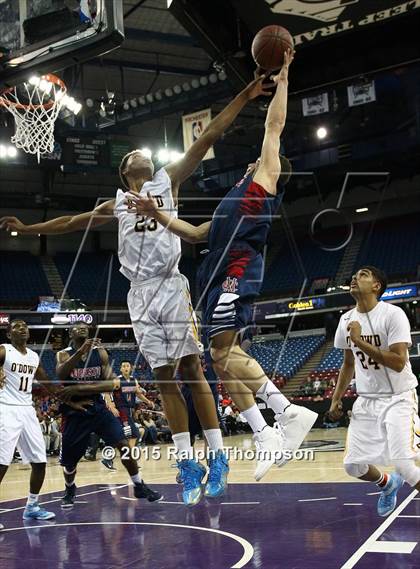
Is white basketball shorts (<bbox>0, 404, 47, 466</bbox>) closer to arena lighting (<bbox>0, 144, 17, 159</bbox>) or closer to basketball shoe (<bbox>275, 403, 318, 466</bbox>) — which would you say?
basketball shoe (<bbox>275, 403, 318, 466</bbox>)

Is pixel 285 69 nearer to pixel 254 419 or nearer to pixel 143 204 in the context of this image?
pixel 143 204

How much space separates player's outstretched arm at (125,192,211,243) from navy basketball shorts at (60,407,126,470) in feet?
10.9

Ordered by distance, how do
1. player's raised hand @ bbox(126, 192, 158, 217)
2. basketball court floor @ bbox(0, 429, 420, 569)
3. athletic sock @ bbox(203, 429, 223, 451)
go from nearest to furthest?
player's raised hand @ bbox(126, 192, 158, 217) → basketball court floor @ bbox(0, 429, 420, 569) → athletic sock @ bbox(203, 429, 223, 451)

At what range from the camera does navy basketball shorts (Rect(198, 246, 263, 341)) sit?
11.9ft

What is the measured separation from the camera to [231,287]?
12.0 feet

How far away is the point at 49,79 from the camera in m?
11.5

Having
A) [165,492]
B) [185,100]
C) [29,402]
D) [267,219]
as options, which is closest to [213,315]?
[267,219]

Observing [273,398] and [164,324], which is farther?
[164,324]

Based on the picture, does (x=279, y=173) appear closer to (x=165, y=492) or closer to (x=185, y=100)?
(x=165, y=492)

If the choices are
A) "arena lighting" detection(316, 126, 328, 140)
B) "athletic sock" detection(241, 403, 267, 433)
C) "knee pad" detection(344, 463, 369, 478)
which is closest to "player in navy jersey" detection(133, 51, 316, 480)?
"athletic sock" detection(241, 403, 267, 433)

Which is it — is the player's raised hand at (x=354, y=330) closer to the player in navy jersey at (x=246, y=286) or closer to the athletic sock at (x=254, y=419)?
the player in navy jersey at (x=246, y=286)

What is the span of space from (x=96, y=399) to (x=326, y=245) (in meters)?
22.1

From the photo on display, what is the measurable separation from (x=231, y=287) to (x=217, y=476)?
1.23 meters

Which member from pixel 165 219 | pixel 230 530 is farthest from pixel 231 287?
pixel 230 530
